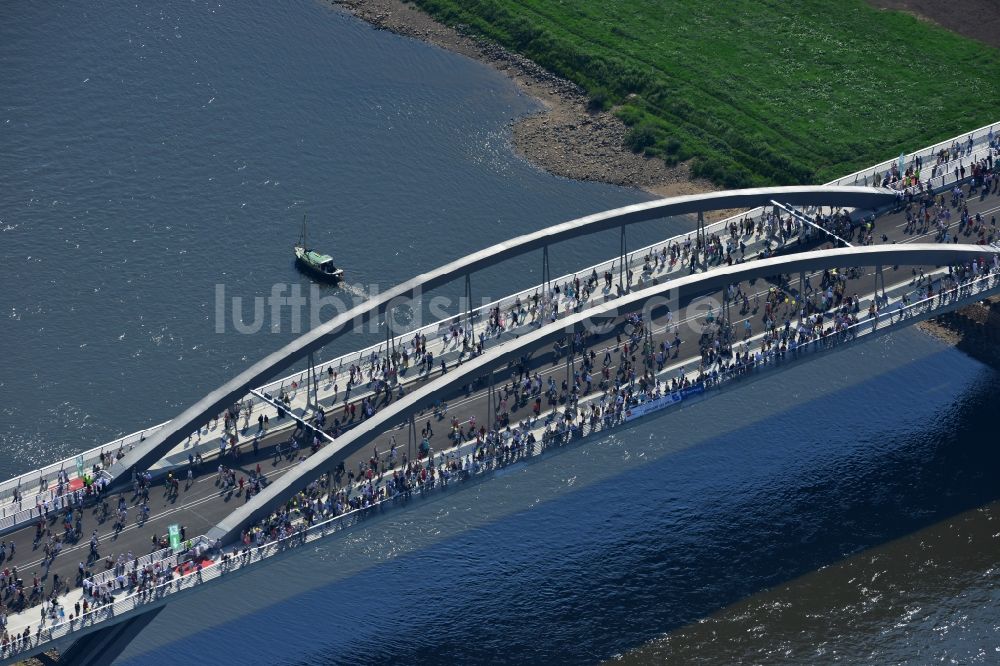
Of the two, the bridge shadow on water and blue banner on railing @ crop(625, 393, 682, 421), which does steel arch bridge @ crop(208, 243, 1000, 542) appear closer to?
the bridge shadow on water

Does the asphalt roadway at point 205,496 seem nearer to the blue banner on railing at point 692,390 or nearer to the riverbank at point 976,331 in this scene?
the blue banner on railing at point 692,390

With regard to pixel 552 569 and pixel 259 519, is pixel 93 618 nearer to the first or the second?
pixel 259 519

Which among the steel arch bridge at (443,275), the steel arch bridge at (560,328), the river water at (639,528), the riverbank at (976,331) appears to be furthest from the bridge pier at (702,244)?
the riverbank at (976,331)

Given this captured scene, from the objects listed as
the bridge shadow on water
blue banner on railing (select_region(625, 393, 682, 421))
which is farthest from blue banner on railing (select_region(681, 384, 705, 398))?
the bridge shadow on water

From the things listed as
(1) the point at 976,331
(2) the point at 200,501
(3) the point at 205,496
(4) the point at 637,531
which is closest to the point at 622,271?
(4) the point at 637,531

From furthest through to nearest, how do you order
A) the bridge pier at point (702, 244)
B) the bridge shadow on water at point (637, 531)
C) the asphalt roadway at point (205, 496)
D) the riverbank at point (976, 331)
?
1. the riverbank at point (976, 331)
2. the bridge pier at point (702, 244)
3. the bridge shadow on water at point (637, 531)
4. the asphalt roadway at point (205, 496)

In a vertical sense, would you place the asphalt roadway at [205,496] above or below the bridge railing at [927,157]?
below

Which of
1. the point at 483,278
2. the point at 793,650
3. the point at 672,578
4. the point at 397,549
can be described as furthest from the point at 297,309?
the point at 793,650
